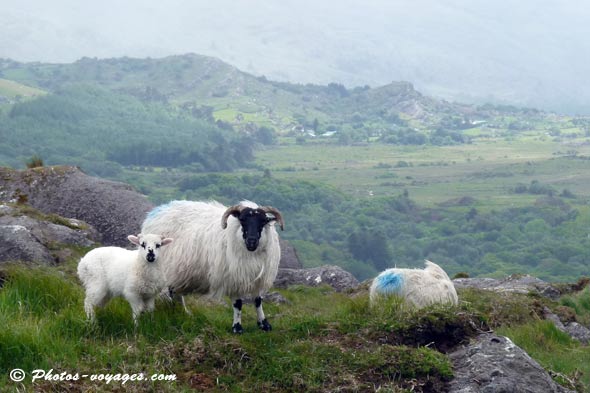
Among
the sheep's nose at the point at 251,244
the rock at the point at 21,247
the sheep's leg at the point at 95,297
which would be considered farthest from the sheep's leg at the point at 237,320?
the rock at the point at 21,247

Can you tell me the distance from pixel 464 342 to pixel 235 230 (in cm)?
420

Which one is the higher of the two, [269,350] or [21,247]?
[269,350]

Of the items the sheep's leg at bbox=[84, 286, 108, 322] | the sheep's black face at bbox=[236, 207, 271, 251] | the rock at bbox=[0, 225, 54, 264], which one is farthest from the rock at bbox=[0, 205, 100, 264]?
the sheep's black face at bbox=[236, 207, 271, 251]

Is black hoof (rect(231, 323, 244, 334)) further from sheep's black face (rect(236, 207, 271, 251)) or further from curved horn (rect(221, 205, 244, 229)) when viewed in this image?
curved horn (rect(221, 205, 244, 229))

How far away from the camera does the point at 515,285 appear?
73.4 ft

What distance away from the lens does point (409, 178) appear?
196 metres

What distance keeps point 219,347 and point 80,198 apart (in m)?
17.1

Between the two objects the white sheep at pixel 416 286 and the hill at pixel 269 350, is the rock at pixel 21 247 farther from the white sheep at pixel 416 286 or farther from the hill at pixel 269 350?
the white sheep at pixel 416 286

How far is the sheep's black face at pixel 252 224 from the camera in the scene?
495 inches

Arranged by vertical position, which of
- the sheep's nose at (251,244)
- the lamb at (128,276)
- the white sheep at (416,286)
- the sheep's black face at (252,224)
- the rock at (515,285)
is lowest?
the rock at (515,285)

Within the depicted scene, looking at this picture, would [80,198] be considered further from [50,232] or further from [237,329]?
[237,329]

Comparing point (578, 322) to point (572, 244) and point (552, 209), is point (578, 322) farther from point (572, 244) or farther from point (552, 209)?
point (552, 209)

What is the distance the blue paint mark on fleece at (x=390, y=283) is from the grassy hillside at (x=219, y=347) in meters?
2.93

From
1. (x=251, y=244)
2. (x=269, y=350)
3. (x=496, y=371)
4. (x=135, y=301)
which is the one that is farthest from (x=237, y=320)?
(x=496, y=371)
